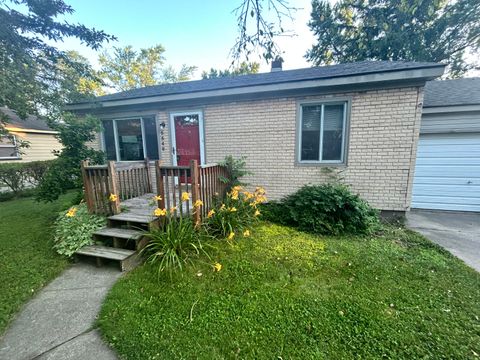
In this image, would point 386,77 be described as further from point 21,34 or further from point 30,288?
point 21,34

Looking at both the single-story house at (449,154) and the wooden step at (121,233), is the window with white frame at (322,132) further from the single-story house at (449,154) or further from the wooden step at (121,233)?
the wooden step at (121,233)

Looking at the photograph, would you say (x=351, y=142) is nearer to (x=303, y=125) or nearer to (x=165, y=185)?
(x=303, y=125)

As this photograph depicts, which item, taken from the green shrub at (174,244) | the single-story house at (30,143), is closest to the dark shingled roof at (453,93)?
the green shrub at (174,244)

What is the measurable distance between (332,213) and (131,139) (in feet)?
20.5

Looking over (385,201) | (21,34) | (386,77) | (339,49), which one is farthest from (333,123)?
(339,49)

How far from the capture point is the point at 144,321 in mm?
2176

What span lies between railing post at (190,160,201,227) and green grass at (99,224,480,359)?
29.4 inches

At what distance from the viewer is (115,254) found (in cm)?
323

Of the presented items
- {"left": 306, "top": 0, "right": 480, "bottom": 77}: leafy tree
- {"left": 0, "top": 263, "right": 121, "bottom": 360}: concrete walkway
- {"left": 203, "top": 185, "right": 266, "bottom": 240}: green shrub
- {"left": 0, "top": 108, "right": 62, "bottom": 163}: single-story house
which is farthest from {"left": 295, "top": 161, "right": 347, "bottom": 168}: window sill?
{"left": 0, "top": 108, "right": 62, "bottom": 163}: single-story house

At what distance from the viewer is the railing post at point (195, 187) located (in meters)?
3.61

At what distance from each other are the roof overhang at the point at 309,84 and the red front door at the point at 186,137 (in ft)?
1.90

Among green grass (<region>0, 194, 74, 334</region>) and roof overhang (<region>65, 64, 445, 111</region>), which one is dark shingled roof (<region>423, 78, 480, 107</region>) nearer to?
roof overhang (<region>65, 64, 445, 111</region>)

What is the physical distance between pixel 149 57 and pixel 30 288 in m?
27.0

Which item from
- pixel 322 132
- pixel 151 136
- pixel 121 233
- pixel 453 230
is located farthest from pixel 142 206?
pixel 453 230
